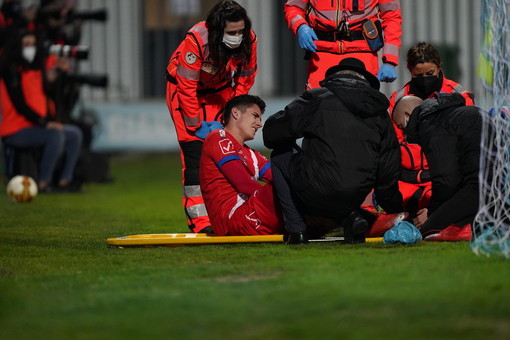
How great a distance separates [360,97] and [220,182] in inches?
39.0

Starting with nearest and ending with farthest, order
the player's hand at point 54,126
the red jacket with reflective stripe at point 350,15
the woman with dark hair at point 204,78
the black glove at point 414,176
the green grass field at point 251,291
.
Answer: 1. the green grass field at point 251,291
2. the black glove at point 414,176
3. the woman with dark hair at point 204,78
4. the red jacket with reflective stripe at point 350,15
5. the player's hand at point 54,126

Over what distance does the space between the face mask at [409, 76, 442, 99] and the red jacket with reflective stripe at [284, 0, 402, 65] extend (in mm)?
191

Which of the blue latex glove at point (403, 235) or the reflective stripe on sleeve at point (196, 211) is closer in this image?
the blue latex glove at point (403, 235)

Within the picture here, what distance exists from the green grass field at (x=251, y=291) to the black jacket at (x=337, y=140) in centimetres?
29

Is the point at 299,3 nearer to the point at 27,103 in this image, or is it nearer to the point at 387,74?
the point at 387,74

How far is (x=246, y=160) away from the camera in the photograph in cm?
602

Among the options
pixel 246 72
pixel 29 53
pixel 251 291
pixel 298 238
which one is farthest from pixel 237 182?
pixel 29 53

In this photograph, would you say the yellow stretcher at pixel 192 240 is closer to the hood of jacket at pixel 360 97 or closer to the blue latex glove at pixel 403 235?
the blue latex glove at pixel 403 235

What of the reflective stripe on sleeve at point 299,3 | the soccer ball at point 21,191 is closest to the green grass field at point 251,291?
the reflective stripe on sleeve at point 299,3

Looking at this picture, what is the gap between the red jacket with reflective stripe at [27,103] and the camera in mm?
10219

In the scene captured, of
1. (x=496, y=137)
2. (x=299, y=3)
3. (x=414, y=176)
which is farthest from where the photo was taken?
(x=299, y=3)

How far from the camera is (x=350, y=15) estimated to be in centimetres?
655

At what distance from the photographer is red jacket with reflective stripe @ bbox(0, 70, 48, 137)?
10.2 m

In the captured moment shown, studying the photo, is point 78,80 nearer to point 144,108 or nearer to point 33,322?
point 144,108
